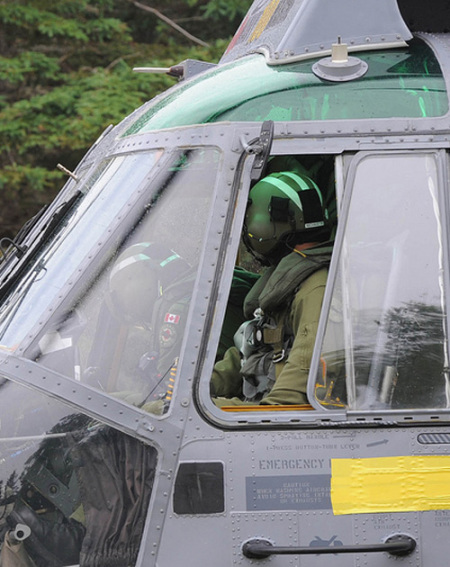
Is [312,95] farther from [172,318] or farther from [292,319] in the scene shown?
[172,318]

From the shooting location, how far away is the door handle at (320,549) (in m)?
3.23

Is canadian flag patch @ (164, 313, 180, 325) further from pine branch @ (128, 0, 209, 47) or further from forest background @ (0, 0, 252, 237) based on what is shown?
pine branch @ (128, 0, 209, 47)

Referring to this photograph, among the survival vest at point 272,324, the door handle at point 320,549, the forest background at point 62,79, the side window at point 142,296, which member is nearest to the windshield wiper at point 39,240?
the side window at point 142,296

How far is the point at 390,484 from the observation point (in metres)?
3.30

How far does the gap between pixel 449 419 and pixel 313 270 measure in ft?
2.51

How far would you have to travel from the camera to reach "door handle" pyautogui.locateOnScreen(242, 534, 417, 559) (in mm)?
3227

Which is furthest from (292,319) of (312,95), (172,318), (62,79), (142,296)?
(62,79)

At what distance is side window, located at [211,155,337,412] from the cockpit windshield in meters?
0.32

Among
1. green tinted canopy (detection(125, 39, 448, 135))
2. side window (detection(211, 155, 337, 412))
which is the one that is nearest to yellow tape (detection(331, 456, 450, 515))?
side window (detection(211, 155, 337, 412))

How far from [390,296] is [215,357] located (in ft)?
2.22

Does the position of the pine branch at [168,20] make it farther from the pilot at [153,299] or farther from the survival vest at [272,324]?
the pilot at [153,299]

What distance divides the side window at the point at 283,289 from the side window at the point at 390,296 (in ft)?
0.47

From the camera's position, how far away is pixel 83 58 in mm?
13688

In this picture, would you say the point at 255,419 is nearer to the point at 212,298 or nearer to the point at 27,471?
the point at 212,298
